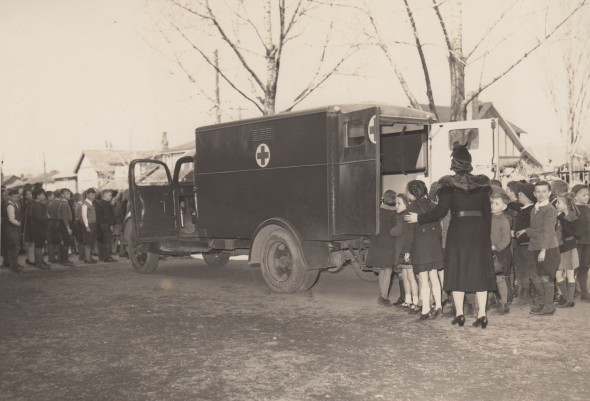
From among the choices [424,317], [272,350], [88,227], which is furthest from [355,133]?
[88,227]

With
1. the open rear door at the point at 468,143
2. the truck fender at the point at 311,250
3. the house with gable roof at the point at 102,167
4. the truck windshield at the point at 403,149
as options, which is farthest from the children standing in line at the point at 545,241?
the house with gable roof at the point at 102,167

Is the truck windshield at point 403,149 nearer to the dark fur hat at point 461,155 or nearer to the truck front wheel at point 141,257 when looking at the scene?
the dark fur hat at point 461,155

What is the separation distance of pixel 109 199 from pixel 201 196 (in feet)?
17.4

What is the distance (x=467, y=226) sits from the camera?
6.68 metres

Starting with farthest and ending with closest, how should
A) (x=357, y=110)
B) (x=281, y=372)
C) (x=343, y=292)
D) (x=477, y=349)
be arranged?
(x=343, y=292)
(x=357, y=110)
(x=477, y=349)
(x=281, y=372)

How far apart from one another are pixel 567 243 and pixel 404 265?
2247 mm

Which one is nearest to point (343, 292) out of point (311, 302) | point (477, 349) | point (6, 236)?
→ point (311, 302)

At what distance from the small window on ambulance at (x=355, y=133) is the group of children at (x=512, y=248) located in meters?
0.91

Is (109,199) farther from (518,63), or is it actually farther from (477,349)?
(477,349)

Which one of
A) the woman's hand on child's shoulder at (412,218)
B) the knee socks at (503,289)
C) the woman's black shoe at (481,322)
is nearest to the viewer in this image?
the woman's black shoe at (481,322)

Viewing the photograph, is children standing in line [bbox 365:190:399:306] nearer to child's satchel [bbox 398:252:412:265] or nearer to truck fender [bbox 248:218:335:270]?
child's satchel [bbox 398:252:412:265]

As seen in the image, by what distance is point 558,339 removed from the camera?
247 inches

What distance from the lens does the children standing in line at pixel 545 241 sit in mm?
7426

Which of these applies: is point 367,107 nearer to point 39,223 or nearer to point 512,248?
point 512,248
